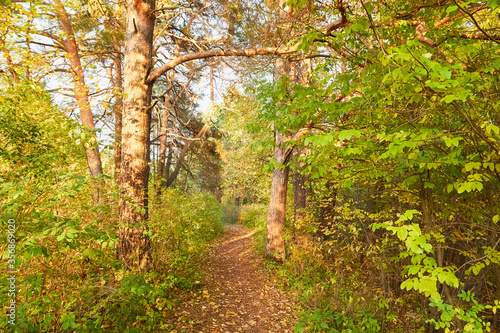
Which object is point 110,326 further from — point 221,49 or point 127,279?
point 221,49

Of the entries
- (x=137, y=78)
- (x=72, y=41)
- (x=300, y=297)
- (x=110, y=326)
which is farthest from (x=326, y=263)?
(x=72, y=41)

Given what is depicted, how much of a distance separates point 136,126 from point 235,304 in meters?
4.27

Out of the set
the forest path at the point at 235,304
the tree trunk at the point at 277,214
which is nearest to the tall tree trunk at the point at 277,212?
Result: the tree trunk at the point at 277,214

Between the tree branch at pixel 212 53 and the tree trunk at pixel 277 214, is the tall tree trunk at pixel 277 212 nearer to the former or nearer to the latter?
the tree trunk at pixel 277 214

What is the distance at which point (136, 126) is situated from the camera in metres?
4.39

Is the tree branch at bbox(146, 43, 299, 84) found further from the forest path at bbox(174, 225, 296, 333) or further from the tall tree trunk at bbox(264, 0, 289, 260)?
the forest path at bbox(174, 225, 296, 333)

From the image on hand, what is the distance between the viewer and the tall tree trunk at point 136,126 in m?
4.27

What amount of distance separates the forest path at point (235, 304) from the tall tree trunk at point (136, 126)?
1.34 m

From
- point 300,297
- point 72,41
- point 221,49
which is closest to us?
point 221,49

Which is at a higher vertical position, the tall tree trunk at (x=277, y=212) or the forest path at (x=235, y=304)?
the tall tree trunk at (x=277, y=212)

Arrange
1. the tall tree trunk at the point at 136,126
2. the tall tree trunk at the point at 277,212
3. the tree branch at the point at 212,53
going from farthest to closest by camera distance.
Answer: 1. the tall tree trunk at the point at 277,212
2. the tree branch at the point at 212,53
3. the tall tree trunk at the point at 136,126

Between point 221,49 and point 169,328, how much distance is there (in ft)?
16.9

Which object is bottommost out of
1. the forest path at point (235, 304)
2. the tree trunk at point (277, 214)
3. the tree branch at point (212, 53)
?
the forest path at point (235, 304)

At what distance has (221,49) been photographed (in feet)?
15.7
